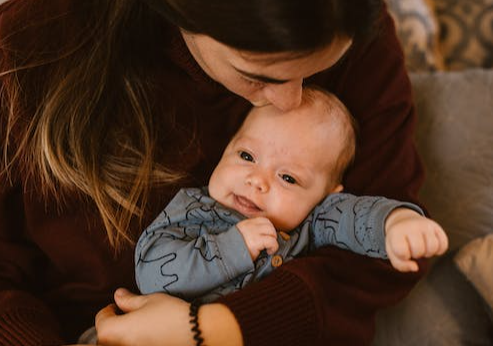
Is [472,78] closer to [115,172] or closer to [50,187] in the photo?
[115,172]

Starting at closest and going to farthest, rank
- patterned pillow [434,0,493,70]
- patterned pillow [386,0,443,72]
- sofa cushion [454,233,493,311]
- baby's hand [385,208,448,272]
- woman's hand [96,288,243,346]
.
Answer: baby's hand [385,208,448,272] → woman's hand [96,288,243,346] → sofa cushion [454,233,493,311] → patterned pillow [386,0,443,72] → patterned pillow [434,0,493,70]

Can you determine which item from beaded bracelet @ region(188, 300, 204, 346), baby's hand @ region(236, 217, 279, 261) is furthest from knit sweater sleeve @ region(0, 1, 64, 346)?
baby's hand @ region(236, 217, 279, 261)

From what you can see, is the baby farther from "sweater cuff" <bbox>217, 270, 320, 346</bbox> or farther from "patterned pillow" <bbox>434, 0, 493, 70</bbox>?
"patterned pillow" <bbox>434, 0, 493, 70</bbox>

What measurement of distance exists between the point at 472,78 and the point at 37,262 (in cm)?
121

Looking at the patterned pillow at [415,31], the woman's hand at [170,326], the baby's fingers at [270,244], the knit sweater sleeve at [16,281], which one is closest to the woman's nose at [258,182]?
the baby's fingers at [270,244]

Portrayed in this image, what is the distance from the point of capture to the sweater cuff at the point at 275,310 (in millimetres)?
853

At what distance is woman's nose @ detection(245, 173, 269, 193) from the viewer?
3.09 ft

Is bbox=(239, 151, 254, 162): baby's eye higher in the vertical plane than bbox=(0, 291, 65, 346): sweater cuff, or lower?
higher

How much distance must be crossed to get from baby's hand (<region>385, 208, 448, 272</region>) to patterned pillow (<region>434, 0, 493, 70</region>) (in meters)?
1.43

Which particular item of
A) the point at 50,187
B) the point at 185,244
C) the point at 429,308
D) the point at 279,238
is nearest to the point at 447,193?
→ the point at 429,308

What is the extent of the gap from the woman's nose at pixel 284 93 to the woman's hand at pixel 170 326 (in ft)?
1.17

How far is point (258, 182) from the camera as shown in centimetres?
94

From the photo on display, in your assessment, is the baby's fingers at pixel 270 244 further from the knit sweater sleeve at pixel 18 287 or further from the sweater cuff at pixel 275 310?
the knit sweater sleeve at pixel 18 287

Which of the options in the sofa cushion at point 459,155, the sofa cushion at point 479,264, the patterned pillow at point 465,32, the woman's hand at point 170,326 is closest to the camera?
the woman's hand at point 170,326
